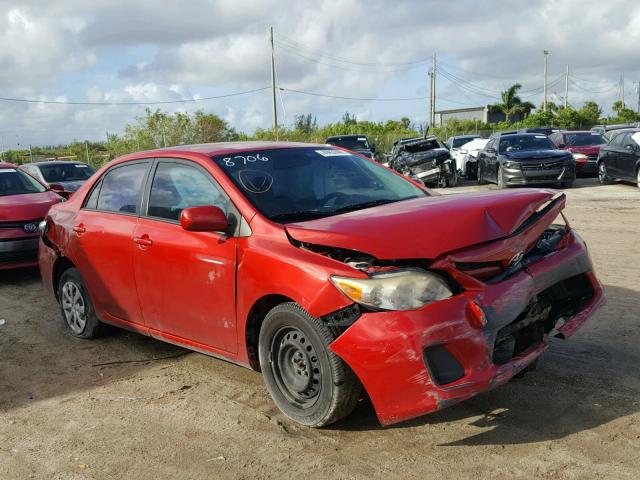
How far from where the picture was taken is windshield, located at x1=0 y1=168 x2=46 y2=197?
31.0ft

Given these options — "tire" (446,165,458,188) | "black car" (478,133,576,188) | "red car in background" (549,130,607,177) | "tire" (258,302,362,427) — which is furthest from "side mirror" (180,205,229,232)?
"red car in background" (549,130,607,177)

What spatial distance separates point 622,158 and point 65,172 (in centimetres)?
1379

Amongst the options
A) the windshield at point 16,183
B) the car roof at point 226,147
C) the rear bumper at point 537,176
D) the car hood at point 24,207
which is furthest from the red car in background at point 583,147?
the car roof at point 226,147

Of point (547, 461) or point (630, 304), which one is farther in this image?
point (630, 304)

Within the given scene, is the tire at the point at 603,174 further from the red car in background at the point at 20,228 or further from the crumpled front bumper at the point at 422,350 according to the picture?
the crumpled front bumper at the point at 422,350

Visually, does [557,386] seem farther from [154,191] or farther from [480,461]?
[154,191]

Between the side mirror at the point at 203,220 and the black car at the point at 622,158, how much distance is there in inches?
571

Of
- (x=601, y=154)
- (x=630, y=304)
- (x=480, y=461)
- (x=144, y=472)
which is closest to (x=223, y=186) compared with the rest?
(x=144, y=472)

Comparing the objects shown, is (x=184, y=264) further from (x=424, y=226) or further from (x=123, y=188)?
(x=424, y=226)

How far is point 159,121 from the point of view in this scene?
4416 centimetres

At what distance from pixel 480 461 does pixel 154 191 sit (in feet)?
Result: 9.82

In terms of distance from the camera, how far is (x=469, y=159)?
72.2 ft

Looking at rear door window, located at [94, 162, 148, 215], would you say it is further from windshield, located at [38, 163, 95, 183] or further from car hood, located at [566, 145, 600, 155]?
car hood, located at [566, 145, 600, 155]

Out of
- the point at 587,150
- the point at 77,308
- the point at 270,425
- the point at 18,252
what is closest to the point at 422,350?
the point at 270,425
